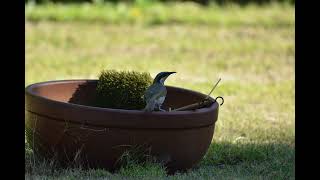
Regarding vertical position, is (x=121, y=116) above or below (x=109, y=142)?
above

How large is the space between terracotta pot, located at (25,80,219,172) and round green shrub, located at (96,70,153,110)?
482mm

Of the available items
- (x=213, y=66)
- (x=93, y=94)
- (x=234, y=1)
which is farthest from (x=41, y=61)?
(x=234, y=1)

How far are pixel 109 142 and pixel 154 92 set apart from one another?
0.42 m

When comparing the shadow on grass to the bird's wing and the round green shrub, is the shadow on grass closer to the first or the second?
the bird's wing

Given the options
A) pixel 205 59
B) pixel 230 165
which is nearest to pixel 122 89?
pixel 230 165

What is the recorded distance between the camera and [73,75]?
27.4 feet

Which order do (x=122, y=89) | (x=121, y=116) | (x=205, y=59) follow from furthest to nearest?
(x=205, y=59) → (x=122, y=89) → (x=121, y=116)

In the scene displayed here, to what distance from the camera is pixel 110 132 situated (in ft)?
14.3

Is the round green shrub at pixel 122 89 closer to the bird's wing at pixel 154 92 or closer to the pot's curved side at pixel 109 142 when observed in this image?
the bird's wing at pixel 154 92

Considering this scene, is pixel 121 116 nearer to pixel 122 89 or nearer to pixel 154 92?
pixel 154 92

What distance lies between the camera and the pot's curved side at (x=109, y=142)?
437 cm
